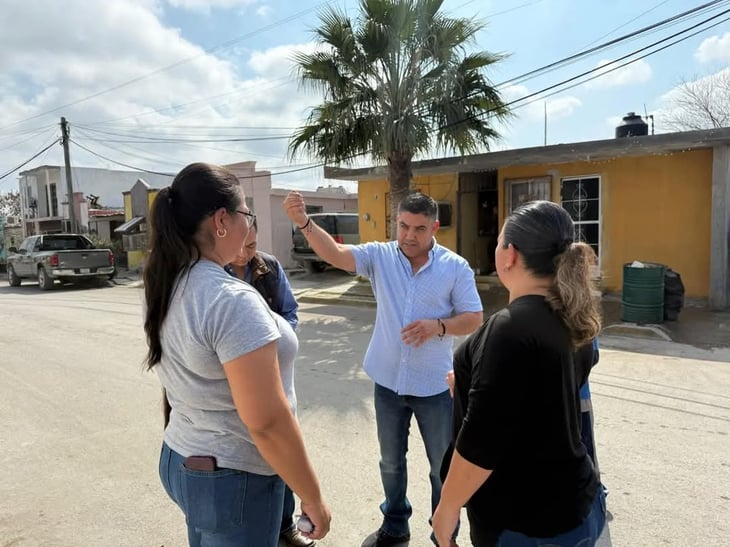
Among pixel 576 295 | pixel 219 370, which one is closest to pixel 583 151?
pixel 576 295

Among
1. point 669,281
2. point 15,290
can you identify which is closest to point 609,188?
point 669,281

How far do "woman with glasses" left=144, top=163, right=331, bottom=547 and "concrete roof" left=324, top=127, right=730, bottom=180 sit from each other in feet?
31.6

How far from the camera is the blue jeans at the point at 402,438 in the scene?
2.58 m

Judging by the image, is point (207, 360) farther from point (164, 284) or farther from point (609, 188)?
point (609, 188)

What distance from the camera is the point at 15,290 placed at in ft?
57.2

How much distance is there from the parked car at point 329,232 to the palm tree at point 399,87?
6.52m

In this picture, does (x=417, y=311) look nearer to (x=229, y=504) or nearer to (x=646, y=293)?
(x=229, y=504)

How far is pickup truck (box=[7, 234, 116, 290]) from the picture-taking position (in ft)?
55.0

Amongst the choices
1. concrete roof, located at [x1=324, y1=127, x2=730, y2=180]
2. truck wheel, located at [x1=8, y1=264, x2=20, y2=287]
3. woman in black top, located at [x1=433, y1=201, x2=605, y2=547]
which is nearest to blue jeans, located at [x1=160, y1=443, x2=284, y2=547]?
woman in black top, located at [x1=433, y1=201, x2=605, y2=547]

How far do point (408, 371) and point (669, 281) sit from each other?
7657 millimetres

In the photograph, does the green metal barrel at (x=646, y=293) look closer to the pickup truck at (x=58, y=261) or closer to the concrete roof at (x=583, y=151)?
the concrete roof at (x=583, y=151)

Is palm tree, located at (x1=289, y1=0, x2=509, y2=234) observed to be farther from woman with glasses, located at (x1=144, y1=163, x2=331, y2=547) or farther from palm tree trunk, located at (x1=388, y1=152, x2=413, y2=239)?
woman with glasses, located at (x1=144, y1=163, x2=331, y2=547)

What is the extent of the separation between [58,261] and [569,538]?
18455 mm

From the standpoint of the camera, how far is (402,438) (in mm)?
2730
